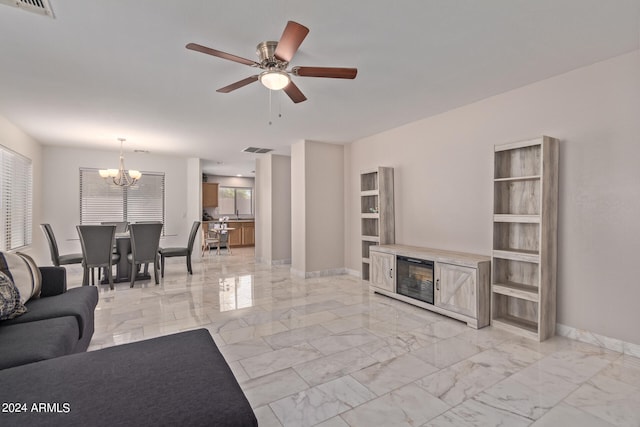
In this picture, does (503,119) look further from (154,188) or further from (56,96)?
(154,188)

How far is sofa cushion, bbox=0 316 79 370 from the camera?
1.62 metres

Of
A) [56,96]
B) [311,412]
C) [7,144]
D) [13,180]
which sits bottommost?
[311,412]

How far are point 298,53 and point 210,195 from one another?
7.85 metres

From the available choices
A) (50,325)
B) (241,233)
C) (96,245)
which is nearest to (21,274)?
(50,325)

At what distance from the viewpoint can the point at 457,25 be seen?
7.25 feet

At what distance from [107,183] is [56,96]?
3644 mm

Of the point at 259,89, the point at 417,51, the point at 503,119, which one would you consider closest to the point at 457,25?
the point at 417,51

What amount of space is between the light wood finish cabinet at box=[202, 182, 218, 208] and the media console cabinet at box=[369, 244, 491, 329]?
6.64 m

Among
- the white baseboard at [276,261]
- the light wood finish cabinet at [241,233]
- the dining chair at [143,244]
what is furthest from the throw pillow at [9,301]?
the light wood finish cabinet at [241,233]

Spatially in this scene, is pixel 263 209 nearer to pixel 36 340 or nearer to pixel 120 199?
pixel 120 199

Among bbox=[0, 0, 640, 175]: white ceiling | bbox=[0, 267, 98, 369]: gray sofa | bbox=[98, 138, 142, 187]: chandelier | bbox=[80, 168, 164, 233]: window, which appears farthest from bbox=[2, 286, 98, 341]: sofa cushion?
bbox=[80, 168, 164, 233]: window

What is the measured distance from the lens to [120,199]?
22.4ft

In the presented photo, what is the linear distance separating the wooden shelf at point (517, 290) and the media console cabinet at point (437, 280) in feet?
0.39

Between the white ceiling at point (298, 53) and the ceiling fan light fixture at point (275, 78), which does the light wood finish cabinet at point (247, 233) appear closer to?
the white ceiling at point (298, 53)
